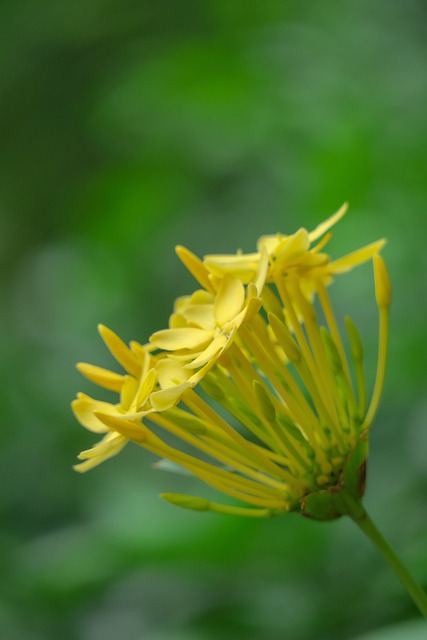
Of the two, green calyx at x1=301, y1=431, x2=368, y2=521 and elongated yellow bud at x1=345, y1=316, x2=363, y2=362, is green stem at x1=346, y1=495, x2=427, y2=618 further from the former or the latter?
A: elongated yellow bud at x1=345, y1=316, x2=363, y2=362

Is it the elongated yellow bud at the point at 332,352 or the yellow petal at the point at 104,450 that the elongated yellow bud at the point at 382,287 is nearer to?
the elongated yellow bud at the point at 332,352

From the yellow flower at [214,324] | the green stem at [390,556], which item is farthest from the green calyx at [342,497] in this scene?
the yellow flower at [214,324]

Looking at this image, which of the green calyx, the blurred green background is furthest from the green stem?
the blurred green background

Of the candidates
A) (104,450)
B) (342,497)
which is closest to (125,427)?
(104,450)

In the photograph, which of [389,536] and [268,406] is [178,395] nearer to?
[268,406]

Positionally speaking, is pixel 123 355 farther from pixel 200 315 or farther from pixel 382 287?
pixel 382 287

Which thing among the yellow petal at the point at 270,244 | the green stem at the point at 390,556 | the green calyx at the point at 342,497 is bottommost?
the green stem at the point at 390,556

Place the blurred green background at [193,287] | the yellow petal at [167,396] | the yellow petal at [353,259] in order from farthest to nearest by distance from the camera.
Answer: the blurred green background at [193,287] → the yellow petal at [353,259] → the yellow petal at [167,396]
